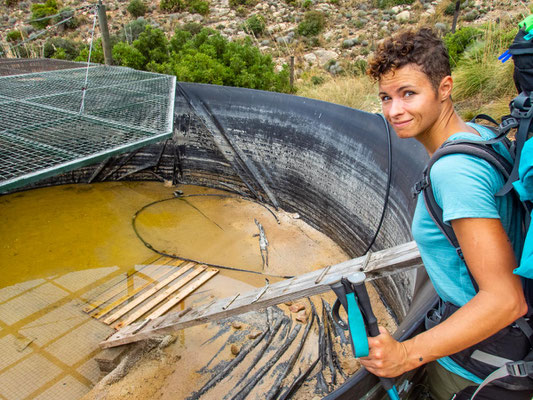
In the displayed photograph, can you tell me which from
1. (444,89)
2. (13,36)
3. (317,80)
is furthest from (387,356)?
(13,36)

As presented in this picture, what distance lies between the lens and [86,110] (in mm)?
5277

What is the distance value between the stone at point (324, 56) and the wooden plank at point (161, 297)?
11845 millimetres

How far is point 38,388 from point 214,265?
260 centimetres

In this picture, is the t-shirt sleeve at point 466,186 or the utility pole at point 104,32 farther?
the utility pole at point 104,32

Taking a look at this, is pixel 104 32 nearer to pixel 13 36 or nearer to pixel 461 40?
pixel 461 40

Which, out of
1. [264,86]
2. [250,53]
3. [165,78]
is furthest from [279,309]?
[250,53]

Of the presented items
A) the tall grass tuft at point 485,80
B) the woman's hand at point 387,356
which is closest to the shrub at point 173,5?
the tall grass tuft at point 485,80

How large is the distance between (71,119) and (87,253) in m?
2.21

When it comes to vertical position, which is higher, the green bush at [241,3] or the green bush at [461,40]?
the green bush at [241,3]

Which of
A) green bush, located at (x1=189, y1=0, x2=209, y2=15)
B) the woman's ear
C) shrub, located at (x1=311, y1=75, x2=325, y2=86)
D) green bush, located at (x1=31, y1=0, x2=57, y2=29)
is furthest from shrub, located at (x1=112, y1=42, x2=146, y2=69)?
green bush, located at (x1=31, y1=0, x2=57, y2=29)

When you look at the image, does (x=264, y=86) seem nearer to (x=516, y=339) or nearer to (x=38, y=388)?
(x=38, y=388)

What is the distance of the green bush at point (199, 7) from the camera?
69.4ft

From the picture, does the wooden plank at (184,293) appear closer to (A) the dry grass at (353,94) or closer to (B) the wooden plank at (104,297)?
(B) the wooden plank at (104,297)

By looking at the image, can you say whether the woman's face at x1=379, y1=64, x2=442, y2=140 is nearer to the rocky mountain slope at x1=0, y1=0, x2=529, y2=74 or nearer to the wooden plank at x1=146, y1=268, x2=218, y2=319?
the wooden plank at x1=146, y1=268, x2=218, y2=319
